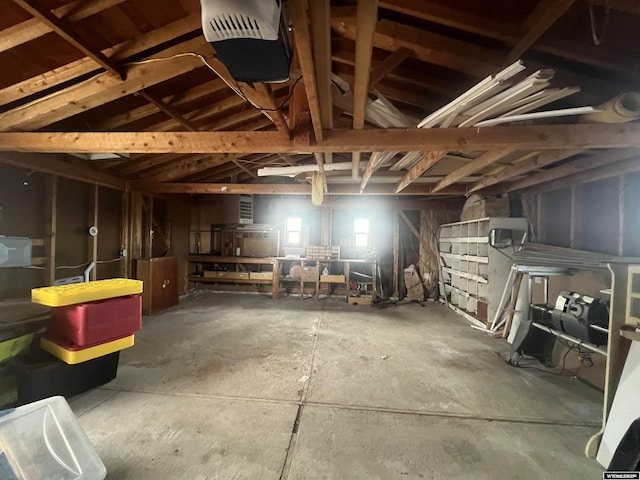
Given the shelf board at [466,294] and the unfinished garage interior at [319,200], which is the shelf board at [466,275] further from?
the shelf board at [466,294]

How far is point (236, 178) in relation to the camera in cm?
648

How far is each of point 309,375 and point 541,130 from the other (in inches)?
112

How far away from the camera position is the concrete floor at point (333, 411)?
5.39ft

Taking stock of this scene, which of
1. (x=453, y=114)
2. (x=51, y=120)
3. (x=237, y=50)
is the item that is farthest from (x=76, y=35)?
(x=453, y=114)

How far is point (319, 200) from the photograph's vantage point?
4.52m

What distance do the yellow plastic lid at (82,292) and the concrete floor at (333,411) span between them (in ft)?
2.69

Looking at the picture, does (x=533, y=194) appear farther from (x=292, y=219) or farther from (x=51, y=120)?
(x=51, y=120)

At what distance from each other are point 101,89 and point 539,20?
3.05m

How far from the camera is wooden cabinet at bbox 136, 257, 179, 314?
15.4 feet

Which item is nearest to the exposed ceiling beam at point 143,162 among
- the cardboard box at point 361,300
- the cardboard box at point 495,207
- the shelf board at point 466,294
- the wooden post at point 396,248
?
the cardboard box at point 361,300

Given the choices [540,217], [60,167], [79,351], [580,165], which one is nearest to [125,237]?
[60,167]

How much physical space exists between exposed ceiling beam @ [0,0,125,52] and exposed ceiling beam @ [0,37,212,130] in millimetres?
446

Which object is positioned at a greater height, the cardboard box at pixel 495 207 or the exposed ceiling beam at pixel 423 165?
the exposed ceiling beam at pixel 423 165

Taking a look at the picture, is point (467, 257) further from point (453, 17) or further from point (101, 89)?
point (101, 89)
